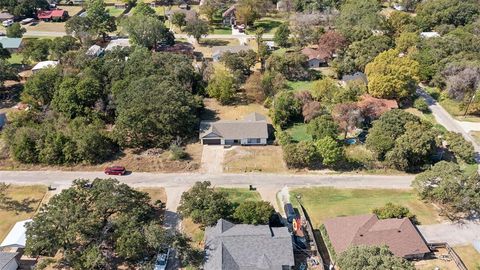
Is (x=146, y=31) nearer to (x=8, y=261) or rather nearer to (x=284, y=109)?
(x=284, y=109)

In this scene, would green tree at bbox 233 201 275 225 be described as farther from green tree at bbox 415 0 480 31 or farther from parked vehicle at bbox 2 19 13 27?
parked vehicle at bbox 2 19 13 27

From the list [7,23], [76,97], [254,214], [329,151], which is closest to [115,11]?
[7,23]

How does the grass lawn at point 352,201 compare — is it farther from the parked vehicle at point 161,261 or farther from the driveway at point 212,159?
the parked vehicle at point 161,261

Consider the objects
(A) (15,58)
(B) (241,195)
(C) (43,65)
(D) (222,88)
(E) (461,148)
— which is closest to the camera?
(B) (241,195)

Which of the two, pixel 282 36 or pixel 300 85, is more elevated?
pixel 282 36

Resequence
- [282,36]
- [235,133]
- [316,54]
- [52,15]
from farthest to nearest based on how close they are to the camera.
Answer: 1. [52,15]
2. [282,36]
3. [316,54]
4. [235,133]

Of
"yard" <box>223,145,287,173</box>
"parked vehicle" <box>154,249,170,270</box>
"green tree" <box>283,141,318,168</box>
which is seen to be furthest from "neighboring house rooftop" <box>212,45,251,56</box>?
"parked vehicle" <box>154,249,170,270</box>

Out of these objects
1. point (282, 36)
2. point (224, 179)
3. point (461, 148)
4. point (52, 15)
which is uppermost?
point (52, 15)
